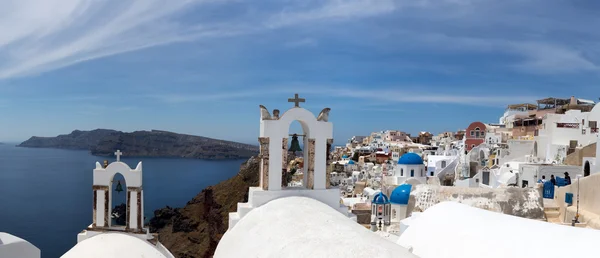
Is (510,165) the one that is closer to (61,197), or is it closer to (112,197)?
(112,197)

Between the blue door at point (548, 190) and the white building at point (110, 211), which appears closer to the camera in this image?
the white building at point (110, 211)

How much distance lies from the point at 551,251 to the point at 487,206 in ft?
29.1

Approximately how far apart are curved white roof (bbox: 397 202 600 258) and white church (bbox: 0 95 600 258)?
14mm

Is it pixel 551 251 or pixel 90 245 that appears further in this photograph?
pixel 551 251

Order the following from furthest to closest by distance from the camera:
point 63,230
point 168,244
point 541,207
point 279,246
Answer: point 63,230
point 168,244
point 541,207
point 279,246

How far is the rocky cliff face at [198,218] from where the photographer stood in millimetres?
27406

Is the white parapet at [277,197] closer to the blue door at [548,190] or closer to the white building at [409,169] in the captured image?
the blue door at [548,190]

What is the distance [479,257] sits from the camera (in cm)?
714

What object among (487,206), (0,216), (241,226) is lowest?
(0,216)

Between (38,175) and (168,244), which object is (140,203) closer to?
(168,244)

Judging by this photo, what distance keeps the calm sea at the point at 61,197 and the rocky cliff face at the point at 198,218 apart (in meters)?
8.14

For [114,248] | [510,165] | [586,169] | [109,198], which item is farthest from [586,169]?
[114,248]

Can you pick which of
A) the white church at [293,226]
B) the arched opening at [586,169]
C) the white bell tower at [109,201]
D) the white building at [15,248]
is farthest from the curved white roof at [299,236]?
the arched opening at [586,169]

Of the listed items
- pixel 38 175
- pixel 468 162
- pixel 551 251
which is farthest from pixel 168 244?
pixel 38 175
